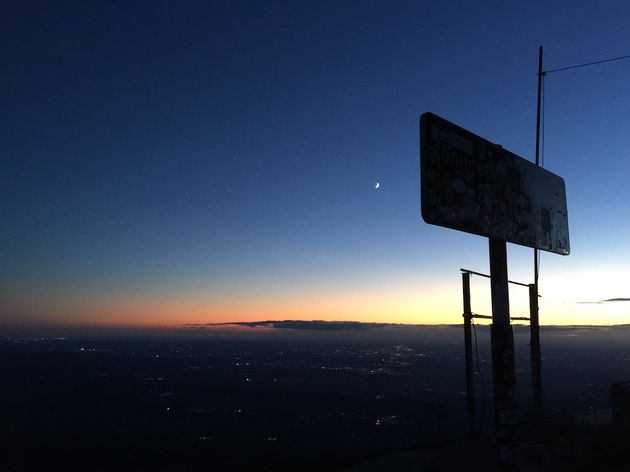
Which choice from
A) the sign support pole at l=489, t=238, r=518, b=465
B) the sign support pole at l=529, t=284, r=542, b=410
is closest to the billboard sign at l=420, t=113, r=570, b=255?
the sign support pole at l=489, t=238, r=518, b=465

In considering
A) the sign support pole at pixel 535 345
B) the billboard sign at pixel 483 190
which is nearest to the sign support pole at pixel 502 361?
the billboard sign at pixel 483 190

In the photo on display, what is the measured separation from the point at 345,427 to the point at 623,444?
8166 centimetres

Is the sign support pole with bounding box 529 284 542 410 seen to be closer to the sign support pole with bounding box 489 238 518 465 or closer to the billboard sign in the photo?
the billboard sign

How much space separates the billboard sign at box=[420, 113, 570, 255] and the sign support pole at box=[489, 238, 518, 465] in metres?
0.26

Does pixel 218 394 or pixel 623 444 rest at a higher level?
pixel 623 444

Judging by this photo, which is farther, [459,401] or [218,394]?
[218,394]

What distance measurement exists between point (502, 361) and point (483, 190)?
142 centimetres

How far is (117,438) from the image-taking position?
262 feet

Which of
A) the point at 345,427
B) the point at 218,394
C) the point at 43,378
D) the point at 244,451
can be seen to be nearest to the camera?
the point at 244,451

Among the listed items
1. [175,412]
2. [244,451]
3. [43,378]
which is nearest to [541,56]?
[244,451]

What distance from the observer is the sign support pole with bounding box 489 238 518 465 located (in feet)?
12.3

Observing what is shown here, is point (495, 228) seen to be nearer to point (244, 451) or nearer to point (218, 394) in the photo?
point (244, 451)

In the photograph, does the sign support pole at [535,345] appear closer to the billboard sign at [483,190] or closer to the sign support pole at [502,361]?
the billboard sign at [483,190]

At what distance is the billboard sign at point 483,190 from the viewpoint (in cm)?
329
